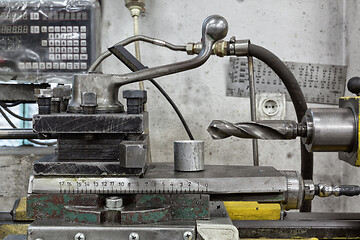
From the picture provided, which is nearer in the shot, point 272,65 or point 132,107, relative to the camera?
point 132,107

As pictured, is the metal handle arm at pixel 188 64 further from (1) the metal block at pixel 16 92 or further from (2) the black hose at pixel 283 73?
(1) the metal block at pixel 16 92

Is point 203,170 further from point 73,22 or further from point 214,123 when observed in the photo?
point 73,22

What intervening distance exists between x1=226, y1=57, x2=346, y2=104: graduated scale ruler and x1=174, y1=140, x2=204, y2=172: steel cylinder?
810 millimetres

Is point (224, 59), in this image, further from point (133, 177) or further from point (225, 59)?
point (133, 177)

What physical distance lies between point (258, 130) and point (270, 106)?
832 mm

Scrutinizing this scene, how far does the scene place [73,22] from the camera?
1478mm

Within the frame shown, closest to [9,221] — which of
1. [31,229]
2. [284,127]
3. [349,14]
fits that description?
[31,229]

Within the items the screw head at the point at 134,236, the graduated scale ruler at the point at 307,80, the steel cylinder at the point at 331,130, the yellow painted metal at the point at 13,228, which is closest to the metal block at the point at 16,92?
the yellow painted metal at the point at 13,228

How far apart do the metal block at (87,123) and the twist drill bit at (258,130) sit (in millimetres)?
167

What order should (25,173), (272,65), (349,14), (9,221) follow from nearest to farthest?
(9,221), (272,65), (25,173), (349,14)

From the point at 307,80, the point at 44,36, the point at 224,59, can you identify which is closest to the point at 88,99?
the point at 44,36

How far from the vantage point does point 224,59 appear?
5.27 ft

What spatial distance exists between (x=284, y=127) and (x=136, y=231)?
0.38 meters

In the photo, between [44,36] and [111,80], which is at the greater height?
[44,36]
